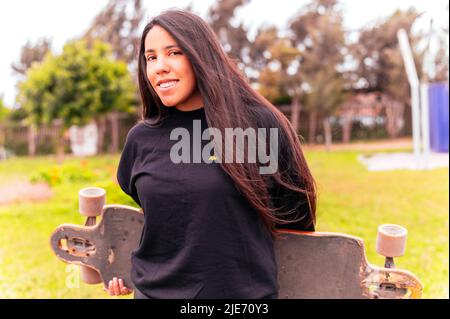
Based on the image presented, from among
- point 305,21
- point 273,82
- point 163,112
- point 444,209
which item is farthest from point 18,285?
point 305,21

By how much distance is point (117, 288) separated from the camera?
1.36 metres

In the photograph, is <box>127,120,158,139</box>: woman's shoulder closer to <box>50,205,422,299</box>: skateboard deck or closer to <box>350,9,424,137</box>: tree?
<box>50,205,422,299</box>: skateboard deck

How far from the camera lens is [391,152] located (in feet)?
27.8

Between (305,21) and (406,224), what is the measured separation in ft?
21.5

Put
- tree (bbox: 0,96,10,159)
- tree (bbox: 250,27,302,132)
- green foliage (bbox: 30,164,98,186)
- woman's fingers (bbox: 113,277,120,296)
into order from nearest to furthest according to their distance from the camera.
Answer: woman's fingers (bbox: 113,277,120,296)
green foliage (bbox: 30,164,98,186)
tree (bbox: 250,27,302,132)
tree (bbox: 0,96,10,159)

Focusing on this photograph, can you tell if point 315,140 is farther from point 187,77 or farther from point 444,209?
point 187,77

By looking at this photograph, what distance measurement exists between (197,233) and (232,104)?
31 centimetres

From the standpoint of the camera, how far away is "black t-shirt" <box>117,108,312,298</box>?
99cm

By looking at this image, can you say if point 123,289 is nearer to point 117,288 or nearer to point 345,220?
point 117,288

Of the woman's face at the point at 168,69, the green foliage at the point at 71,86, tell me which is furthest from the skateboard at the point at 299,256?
the green foliage at the point at 71,86

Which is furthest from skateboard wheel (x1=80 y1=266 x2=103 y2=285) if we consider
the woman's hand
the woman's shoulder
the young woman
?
the woman's shoulder

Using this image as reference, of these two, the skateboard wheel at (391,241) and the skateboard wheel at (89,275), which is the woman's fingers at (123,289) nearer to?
the skateboard wheel at (89,275)

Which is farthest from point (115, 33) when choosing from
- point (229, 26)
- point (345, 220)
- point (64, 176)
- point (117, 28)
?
point (345, 220)

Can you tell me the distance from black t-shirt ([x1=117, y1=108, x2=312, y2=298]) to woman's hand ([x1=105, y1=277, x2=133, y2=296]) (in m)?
0.30
